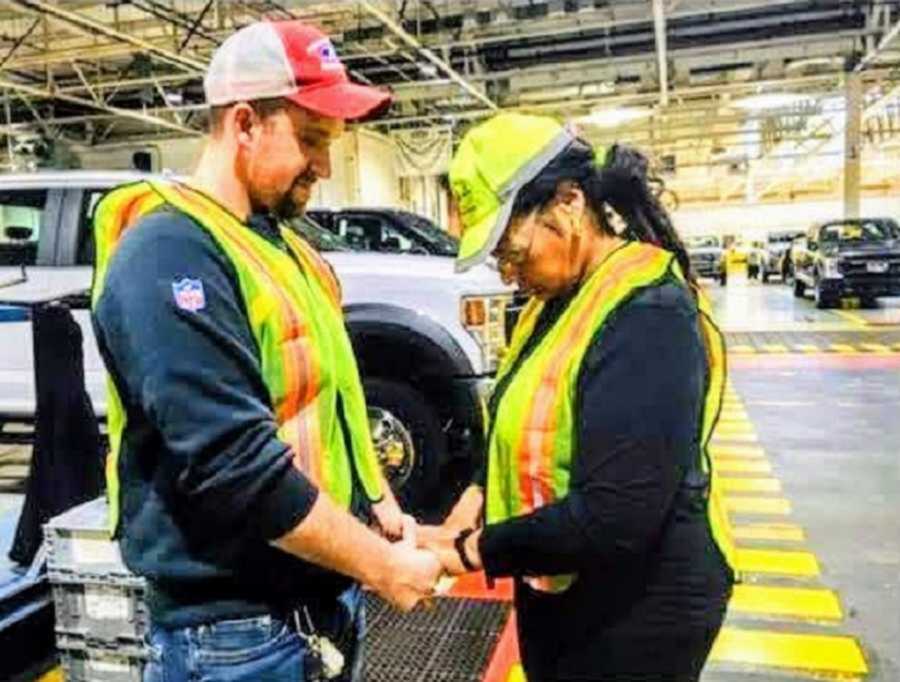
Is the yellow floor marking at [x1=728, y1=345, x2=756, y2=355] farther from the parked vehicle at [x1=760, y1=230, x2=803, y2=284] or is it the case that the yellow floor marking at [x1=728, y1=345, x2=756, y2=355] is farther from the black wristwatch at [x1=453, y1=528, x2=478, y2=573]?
the parked vehicle at [x1=760, y1=230, x2=803, y2=284]

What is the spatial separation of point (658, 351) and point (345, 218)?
988 centimetres

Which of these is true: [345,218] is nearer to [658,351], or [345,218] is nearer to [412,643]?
[412,643]

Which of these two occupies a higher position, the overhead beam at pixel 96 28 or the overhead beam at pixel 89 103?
the overhead beam at pixel 96 28

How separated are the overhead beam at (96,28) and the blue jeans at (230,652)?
9.54 meters

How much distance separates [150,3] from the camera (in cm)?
1105

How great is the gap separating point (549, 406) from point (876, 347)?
11610 mm

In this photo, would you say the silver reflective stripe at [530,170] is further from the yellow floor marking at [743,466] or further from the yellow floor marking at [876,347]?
the yellow floor marking at [876,347]

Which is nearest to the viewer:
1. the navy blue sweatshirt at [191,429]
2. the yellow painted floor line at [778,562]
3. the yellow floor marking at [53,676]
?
the navy blue sweatshirt at [191,429]

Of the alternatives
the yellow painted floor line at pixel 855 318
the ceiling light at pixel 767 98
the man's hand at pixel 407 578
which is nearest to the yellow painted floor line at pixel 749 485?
the man's hand at pixel 407 578

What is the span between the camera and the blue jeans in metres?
1.40

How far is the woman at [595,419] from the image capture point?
1.30m

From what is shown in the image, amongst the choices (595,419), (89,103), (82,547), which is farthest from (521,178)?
(89,103)

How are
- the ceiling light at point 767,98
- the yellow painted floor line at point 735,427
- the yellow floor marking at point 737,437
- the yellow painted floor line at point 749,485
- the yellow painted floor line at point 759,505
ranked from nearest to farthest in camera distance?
1. the yellow painted floor line at point 759,505
2. the yellow painted floor line at point 749,485
3. the yellow floor marking at point 737,437
4. the yellow painted floor line at point 735,427
5. the ceiling light at point 767,98

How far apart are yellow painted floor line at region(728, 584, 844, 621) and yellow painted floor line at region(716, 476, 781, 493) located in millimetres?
1524
